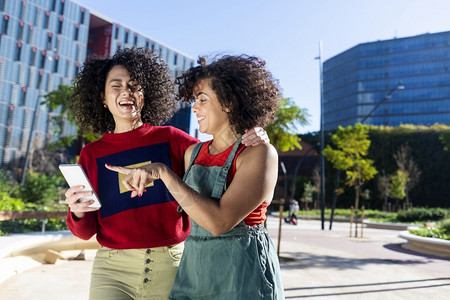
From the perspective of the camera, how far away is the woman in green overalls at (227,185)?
4.71 ft

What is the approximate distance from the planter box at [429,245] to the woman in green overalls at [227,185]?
1152cm

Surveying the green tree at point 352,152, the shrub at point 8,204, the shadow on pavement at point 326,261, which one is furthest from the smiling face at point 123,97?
the green tree at point 352,152

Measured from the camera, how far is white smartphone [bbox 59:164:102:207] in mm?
1779

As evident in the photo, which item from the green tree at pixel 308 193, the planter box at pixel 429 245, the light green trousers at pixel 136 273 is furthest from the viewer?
the green tree at pixel 308 193

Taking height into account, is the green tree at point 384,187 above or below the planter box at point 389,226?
above

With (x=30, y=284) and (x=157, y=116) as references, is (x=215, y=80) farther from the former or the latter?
(x=30, y=284)

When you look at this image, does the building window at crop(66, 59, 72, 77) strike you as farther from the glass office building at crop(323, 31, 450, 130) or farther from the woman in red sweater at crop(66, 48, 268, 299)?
the woman in red sweater at crop(66, 48, 268, 299)

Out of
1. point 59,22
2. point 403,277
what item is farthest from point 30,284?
point 59,22

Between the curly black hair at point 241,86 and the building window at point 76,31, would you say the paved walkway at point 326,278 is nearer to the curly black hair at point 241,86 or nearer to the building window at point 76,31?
the curly black hair at point 241,86

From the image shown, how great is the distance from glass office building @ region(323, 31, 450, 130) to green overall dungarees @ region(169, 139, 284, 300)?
304 feet

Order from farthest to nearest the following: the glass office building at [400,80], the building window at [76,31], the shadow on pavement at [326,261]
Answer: the glass office building at [400,80] < the building window at [76,31] < the shadow on pavement at [326,261]

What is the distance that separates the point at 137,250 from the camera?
85.6 inches

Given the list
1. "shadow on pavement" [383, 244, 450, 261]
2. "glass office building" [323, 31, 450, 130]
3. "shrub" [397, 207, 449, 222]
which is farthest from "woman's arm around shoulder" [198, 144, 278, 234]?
"glass office building" [323, 31, 450, 130]

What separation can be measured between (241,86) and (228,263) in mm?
684
